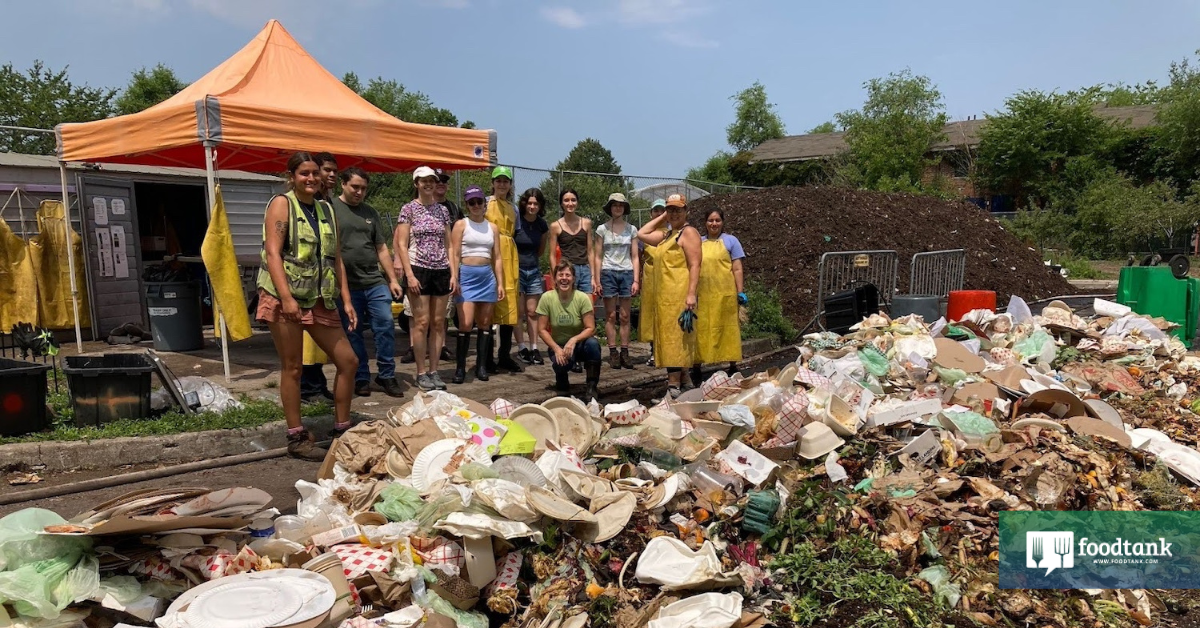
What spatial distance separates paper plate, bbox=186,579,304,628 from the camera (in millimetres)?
2514

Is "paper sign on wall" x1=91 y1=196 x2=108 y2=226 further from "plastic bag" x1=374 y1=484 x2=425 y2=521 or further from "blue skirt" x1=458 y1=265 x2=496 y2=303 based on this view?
"plastic bag" x1=374 y1=484 x2=425 y2=521

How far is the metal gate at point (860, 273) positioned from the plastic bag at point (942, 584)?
8.31 metres

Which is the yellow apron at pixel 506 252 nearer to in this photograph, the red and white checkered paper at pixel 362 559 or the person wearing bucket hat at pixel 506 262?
the person wearing bucket hat at pixel 506 262

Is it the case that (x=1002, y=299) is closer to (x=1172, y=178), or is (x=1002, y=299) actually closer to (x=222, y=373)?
(x=222, y=373)

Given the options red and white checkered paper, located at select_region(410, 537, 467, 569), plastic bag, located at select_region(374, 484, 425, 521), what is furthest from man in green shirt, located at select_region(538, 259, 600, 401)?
red and white checkered paper, located at select_region(410, 537, 467, 569)

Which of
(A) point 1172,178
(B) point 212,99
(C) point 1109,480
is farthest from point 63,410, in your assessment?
(A) point 1172,178

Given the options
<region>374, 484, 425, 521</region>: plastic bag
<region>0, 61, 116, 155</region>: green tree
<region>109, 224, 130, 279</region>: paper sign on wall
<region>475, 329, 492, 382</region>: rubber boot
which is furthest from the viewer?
<region>0, 61, 116, 155</region>: green tree

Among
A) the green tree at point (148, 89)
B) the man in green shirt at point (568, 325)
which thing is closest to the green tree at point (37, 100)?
the green tree at point (148, 89)

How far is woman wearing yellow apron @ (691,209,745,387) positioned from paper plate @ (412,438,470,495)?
3253 millimetres

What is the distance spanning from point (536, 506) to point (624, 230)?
5247 mm

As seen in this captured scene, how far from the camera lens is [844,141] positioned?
4250 centimetres

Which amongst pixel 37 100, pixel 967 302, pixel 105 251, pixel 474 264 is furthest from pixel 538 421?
pixel 37 100

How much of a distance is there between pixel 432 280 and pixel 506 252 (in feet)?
4.13

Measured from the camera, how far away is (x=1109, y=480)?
4.10 metres
